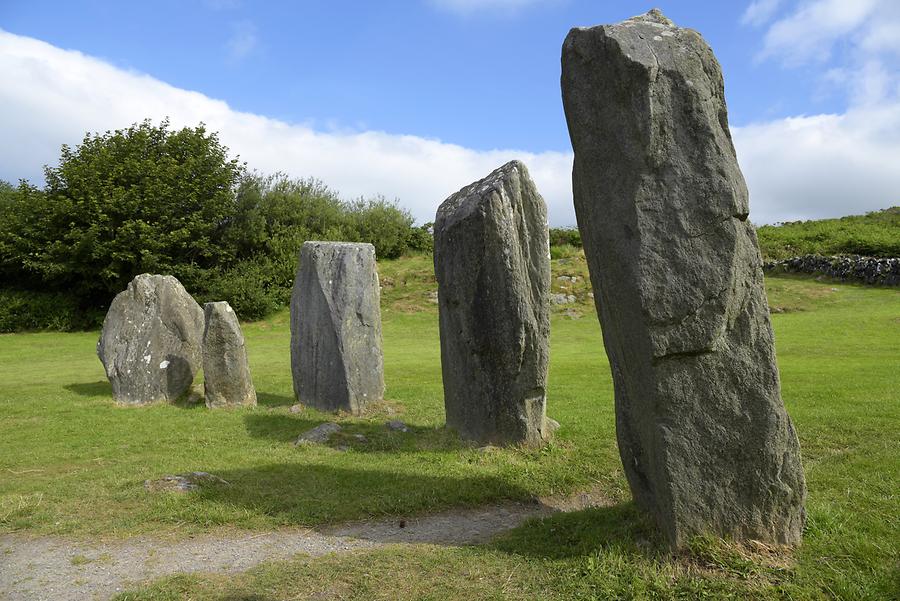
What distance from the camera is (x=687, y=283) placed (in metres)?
4.70

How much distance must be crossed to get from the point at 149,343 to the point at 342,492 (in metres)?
8.13

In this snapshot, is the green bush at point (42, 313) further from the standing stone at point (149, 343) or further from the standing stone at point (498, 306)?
the standing stone at point (498, 306)

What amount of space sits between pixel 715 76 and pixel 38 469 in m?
9.14

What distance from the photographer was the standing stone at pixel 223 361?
1291 centimetres

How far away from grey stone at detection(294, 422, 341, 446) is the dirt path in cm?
338

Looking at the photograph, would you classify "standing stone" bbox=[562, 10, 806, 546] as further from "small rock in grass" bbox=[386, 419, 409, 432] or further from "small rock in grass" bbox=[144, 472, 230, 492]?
"small rock in grass" bbox=[386, 419, 409, 432]

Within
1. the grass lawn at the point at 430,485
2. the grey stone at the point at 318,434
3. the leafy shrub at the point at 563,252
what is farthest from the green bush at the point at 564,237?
the grey stone at the point at 318,434

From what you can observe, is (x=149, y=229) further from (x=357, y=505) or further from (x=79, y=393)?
(x=357, y=505)

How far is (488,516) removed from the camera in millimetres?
6730

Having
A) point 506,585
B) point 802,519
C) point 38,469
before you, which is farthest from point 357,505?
point 38,469

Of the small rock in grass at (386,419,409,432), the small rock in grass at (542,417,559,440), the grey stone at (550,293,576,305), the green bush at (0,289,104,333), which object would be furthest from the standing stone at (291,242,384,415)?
the green bush at (0,289,104,333)

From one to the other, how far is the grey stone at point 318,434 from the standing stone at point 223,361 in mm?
3456

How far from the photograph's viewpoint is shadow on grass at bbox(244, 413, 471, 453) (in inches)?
366

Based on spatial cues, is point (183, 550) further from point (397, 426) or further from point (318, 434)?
point (397, 426)
